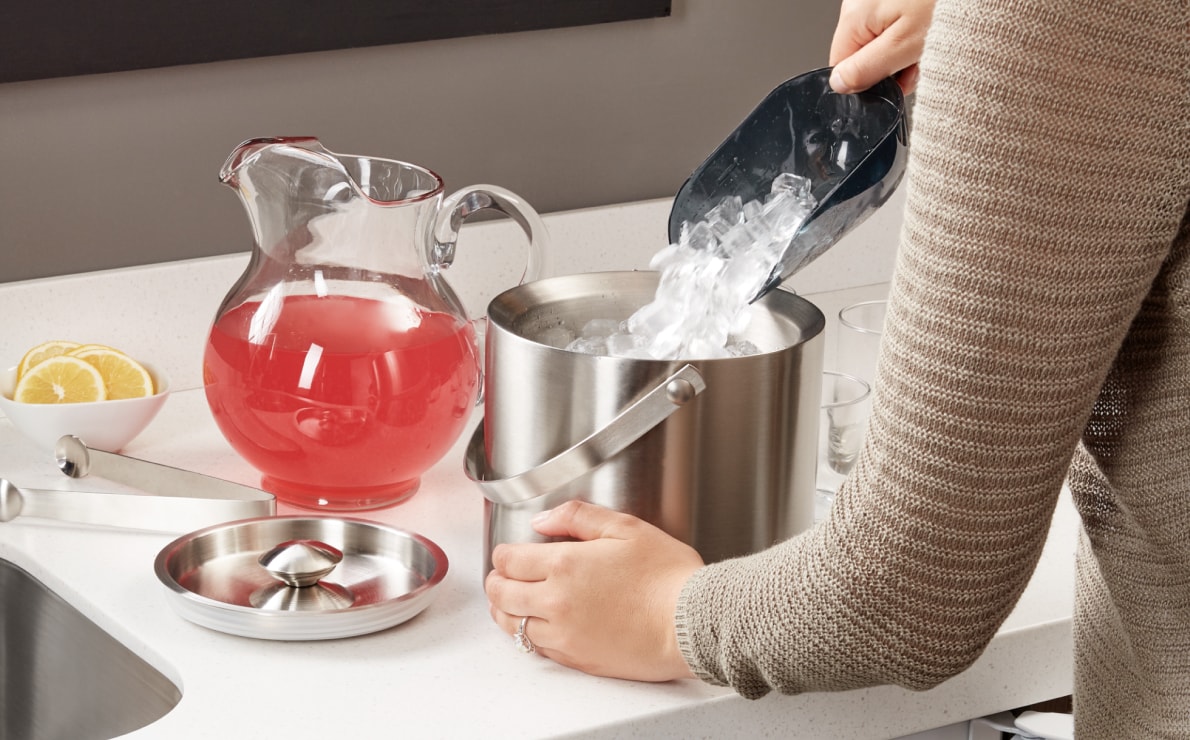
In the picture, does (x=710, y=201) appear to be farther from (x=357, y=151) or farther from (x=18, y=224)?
(x=18, y=224)

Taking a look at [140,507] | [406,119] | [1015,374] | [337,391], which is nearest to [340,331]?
[337,391]

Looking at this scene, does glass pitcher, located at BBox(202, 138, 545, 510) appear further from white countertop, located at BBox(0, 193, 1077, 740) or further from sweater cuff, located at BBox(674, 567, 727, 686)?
sweater cuff, located at BBox(674, 567, 727, 686)

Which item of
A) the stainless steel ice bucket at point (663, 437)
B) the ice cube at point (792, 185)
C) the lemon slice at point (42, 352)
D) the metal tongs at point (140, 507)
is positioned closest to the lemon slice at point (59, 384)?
the lemon slice at point (42, 352)

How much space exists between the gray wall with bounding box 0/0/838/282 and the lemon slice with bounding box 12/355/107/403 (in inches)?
6.1

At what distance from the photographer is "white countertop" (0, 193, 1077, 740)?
778mm

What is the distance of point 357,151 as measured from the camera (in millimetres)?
1354

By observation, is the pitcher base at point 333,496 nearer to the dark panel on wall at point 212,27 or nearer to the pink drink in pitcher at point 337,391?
the pink drink in pitcher at point 337,391

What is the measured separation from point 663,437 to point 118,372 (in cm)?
56

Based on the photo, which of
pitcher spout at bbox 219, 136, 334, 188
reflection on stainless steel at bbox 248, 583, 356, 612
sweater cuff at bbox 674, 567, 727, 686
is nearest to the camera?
sweater cuff at bbox 674, 567, 727, 686

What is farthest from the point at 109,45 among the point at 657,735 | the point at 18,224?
the point at 657,735

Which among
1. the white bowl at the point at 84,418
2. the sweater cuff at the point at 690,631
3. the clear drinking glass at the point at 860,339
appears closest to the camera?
the sweater cuff at the point at 690,631

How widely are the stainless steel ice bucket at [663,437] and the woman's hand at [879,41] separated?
157 millimetres

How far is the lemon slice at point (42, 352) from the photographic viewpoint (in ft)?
3.73

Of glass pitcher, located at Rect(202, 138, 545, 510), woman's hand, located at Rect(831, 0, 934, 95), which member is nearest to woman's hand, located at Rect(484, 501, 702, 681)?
glass pitcher, located at Rect(202, 138, 545, 510)
